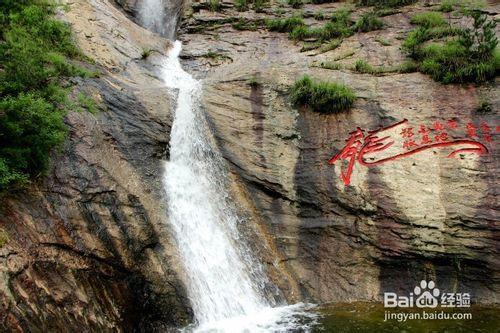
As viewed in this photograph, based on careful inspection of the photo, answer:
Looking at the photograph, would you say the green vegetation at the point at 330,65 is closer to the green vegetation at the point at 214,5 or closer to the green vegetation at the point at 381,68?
the green vegetation at the point at 381,68

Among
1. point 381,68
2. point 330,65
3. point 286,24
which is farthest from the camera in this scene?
point 286,24

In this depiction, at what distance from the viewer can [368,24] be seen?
566 inches

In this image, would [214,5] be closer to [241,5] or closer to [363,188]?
[241,5]

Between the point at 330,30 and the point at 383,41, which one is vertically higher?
the point at 330,30

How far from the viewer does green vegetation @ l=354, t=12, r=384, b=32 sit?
1431 cm

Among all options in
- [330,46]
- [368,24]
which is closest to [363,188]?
[330,46]

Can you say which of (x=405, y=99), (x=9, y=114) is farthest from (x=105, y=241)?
(x=405, y=99)

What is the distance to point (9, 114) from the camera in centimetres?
620

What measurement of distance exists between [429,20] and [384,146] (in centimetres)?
638

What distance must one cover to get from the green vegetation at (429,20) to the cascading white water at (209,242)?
841 centimetres

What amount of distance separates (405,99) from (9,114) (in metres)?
9.19

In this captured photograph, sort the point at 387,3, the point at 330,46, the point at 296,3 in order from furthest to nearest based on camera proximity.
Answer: the point at 296,3
the point at 387,3
the point at 330,46

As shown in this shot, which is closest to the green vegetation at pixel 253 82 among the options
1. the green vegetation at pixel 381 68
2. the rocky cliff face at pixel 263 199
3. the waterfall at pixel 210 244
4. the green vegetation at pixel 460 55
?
the rocky cliff face at pixel 263 199

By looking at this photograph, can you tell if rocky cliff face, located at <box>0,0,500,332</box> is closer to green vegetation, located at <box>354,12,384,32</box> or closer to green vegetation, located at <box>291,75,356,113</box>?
green vegetation, located at <box>291,75,356,113</box>
